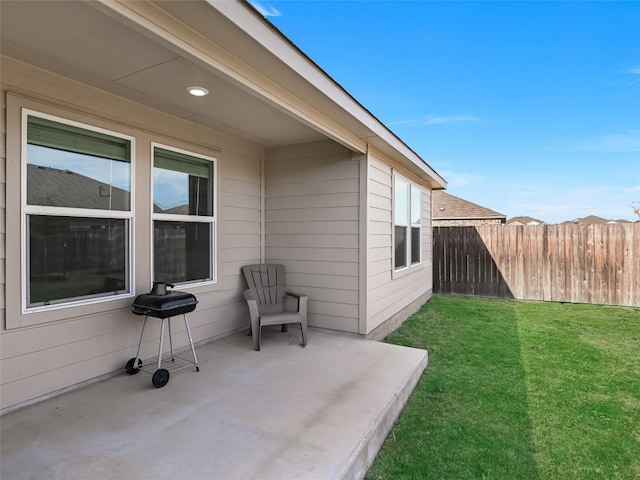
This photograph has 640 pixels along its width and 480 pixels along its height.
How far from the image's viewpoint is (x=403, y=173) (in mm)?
5566

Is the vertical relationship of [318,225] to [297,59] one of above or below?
below

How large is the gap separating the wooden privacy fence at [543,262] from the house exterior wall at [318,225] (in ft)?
16.8

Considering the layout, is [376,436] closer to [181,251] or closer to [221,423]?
[221,423]

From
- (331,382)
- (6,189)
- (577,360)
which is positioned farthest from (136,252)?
(577,360)

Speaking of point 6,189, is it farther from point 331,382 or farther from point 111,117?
point 331,382

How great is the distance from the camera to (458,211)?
1443 cm

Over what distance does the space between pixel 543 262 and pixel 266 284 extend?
254 inches

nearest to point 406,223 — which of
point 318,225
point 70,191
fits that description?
point 318,225

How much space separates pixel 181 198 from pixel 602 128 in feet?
57.6

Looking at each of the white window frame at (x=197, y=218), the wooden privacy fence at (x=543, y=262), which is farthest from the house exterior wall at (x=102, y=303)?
the wooden privacy fence at (x=543, y=262)

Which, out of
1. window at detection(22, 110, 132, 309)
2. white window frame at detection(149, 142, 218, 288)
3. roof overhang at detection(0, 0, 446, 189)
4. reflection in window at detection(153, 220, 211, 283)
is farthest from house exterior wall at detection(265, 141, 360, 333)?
window at detection(22, 110, 132, 309)

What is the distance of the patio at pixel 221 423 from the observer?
5.76 feet

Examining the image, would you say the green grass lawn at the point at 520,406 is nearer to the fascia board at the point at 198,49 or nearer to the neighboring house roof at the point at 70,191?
the fascia board at the point at 198,49

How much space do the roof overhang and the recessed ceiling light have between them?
46mm
